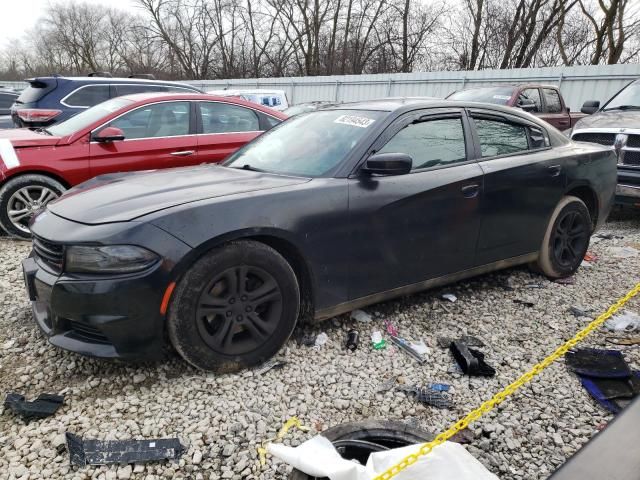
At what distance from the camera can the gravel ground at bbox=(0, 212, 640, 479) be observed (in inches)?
83.3

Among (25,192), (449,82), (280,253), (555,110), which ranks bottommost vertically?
(25,192)

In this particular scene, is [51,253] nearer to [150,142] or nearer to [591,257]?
[150,142]

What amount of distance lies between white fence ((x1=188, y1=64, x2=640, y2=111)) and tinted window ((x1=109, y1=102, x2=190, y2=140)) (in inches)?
338

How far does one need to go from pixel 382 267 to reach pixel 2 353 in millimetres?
2439

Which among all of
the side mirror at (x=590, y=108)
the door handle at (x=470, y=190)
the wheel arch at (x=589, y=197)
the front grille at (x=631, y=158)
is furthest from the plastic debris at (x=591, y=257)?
the side mirror at (x=590, y=108)

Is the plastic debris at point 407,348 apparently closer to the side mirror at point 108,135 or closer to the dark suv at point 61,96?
the side mirror at point 108,135

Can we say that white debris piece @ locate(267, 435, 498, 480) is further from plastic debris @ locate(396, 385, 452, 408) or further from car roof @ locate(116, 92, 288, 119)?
car roof @ locate(116, 92, 288, 119)

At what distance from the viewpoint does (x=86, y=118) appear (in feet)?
18.1

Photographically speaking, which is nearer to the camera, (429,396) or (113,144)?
(429,396)

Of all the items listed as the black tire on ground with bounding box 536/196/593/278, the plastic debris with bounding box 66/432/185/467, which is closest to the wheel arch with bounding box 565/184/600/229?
the black tire on ground with bounding box 536/196/593/278

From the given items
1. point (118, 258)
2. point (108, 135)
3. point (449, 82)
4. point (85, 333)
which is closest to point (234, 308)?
point (118, 258)

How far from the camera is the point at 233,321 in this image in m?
2.62

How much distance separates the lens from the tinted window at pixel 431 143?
3182 mm

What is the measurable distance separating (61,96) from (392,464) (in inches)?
314
